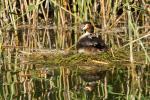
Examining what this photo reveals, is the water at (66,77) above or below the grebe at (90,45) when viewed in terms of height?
below

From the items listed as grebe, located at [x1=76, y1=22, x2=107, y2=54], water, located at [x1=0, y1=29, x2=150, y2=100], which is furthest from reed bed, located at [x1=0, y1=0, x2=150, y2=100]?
grebe, located at [x1=76, y1=22, x2=107, y2=54]

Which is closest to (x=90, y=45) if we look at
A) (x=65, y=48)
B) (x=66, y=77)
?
(x=65, y=48)

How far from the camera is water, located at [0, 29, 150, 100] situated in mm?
4391

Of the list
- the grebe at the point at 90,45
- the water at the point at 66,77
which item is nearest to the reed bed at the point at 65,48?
the water at the point at 66,77

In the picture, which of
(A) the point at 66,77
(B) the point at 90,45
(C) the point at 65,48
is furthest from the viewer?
(C) the point at 65,48

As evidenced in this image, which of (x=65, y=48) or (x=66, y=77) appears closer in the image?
(x=66, y=77)

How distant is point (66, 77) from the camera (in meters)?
4.99

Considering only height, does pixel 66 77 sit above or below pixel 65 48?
below

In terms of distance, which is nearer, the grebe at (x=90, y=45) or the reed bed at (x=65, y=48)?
the reed bed at (x=65, y=48)

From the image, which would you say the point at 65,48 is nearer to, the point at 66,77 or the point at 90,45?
the point at 90,45

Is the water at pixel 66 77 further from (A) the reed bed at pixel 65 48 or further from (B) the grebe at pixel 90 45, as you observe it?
(B) the grebe at pixel 90 45

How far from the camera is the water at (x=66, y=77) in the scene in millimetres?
4391

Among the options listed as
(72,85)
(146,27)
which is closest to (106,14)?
(146,27)

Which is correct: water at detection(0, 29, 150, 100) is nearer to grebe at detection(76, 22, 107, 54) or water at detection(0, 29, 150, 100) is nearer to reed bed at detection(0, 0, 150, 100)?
reed bed at detection(0, 0, 150, 100)
